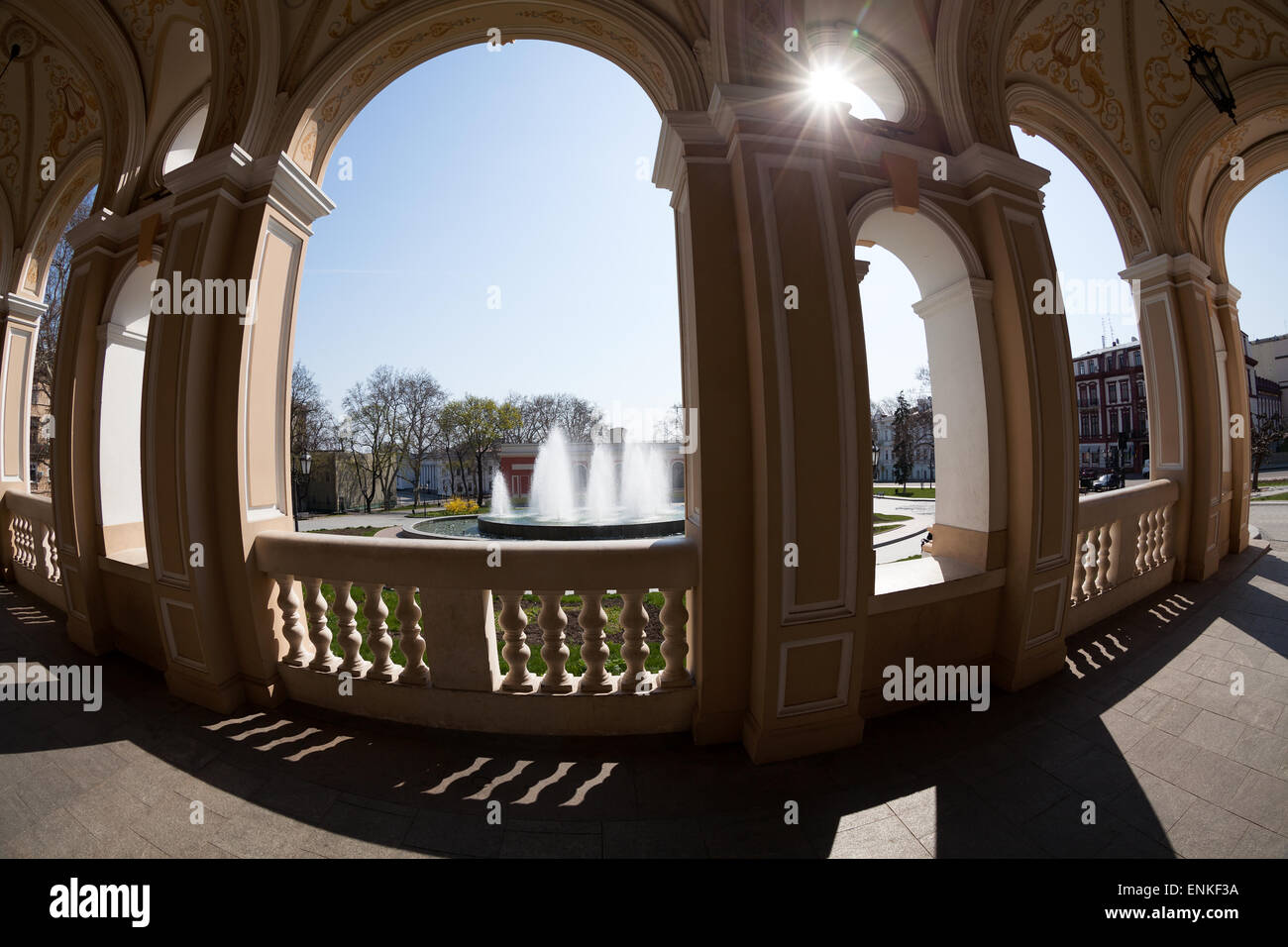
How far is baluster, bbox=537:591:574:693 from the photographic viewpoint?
118 inches

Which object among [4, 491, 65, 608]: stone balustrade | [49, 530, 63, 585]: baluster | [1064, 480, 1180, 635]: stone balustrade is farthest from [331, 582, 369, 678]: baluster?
[1064, 480, 1180, 635]: stone balustrade

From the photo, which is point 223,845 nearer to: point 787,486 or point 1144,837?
point 787,486

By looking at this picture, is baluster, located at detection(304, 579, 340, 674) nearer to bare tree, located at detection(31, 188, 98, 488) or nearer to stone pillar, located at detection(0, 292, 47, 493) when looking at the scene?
stone pillar, located at detection(0, 292, 47, 493)

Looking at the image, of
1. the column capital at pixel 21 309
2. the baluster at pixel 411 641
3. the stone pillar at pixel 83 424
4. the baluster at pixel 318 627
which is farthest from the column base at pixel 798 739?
the column capital at pixel 21 309

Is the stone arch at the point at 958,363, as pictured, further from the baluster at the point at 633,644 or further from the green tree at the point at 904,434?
the green tree at the point at 904,434

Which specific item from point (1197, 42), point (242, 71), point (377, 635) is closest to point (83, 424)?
point (242, 71)

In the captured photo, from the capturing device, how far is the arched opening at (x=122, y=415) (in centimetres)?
454

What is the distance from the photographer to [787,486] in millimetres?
2904

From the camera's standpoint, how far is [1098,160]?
625cm

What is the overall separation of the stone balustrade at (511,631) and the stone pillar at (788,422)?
0.35 m

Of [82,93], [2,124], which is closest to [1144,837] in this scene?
[82,93]

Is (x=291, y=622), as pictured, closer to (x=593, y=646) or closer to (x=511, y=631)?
(x=511, y=631)

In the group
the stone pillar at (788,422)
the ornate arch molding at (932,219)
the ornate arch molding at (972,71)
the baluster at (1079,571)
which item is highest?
the ornate arch molding at (972,71)

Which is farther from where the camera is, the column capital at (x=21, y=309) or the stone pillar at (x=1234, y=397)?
the stone pillar at (x=1234, y=397)
